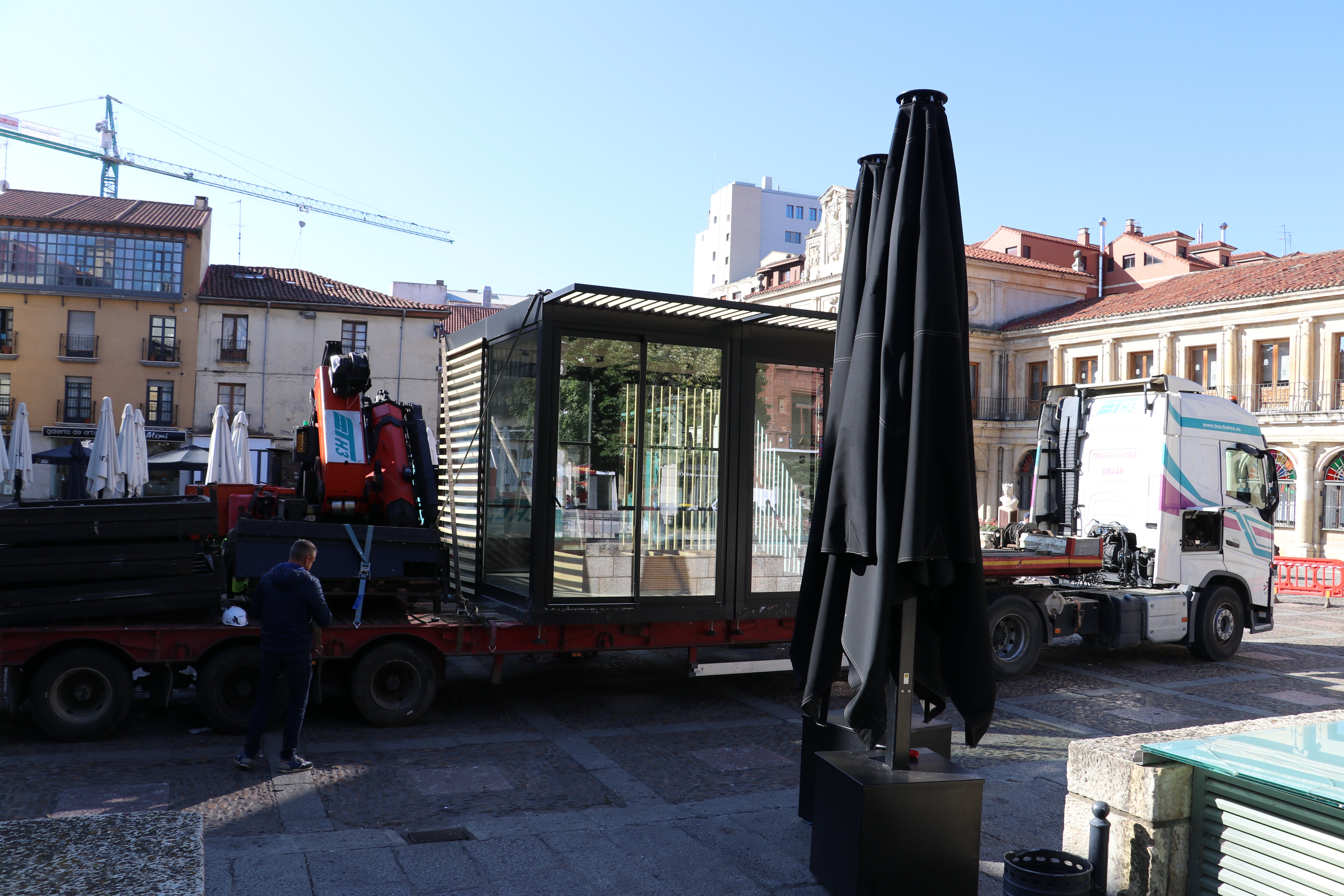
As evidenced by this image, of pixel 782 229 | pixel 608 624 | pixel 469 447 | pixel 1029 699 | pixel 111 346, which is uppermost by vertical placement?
pixel 782 229

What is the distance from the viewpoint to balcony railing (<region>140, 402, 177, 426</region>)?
40.0 m

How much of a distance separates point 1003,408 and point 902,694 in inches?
1771

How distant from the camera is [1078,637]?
13.4m

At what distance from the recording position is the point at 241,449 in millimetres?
19406

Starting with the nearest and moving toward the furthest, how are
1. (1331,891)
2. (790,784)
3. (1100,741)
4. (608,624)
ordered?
(1331,891)
(1100,741)
(790,784)
(608,624)

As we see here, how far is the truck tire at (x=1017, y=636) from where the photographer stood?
1096 centimetres

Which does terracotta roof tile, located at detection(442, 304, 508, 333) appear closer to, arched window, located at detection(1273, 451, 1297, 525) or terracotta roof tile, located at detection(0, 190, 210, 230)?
terracotta roof tile, located at detection(0, 190, 210, 230)

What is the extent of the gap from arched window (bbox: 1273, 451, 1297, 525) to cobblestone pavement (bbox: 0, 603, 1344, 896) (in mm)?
27765

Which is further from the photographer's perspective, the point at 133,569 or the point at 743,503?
the point at 743,503

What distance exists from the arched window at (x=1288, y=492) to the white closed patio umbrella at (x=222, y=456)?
33241 mm

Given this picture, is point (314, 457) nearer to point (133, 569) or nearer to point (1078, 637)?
point (133, 569)

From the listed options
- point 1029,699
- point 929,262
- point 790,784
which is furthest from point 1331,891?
point 1029,699

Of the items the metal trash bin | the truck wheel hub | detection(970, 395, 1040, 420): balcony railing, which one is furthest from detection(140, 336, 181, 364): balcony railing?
the metal trash bin

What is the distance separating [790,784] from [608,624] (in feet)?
7.94
